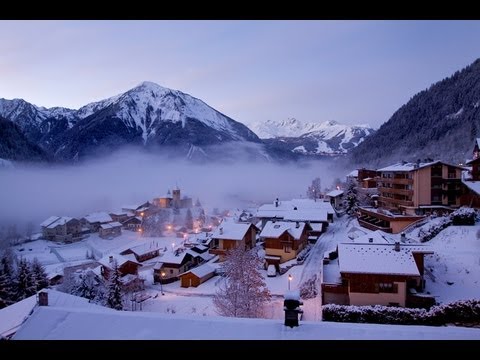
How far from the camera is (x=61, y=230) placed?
149ft

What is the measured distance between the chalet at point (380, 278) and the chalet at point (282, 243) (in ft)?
27.2

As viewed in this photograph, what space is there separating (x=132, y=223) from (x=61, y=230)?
10808 millimetres

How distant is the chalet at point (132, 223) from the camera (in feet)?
174

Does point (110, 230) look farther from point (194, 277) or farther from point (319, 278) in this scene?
point (319, 278)

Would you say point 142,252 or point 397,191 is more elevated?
point 397,191

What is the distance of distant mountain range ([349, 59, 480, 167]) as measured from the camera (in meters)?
59.6

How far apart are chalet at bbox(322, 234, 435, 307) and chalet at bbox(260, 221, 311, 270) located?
8299 mm

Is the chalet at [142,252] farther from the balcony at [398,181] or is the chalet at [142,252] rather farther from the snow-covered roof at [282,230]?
the balcony at [398,181]

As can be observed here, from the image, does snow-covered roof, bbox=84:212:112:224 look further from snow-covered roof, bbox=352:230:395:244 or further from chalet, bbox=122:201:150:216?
snow-covered roof, bbox=352:230:395:244

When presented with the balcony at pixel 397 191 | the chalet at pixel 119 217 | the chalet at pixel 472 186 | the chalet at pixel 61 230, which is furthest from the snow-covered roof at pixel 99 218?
the chalet at pixel 472 186

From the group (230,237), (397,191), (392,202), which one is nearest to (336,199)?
(392,202)
